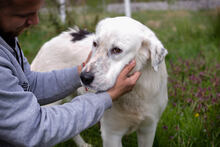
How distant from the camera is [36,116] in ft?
4.37

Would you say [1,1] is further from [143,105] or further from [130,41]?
[143,105]

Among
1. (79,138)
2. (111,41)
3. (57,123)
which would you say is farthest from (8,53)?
(79,138)

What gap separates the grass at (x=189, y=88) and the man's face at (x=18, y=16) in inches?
64.9

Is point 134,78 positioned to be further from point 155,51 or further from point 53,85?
point 53,85

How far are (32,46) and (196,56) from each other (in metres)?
3.40

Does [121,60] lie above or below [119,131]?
above

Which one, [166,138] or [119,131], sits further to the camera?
[166,138]

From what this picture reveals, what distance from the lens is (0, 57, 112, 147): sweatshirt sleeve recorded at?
1256 millimetres

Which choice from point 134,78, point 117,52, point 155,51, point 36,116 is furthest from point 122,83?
point 36,116

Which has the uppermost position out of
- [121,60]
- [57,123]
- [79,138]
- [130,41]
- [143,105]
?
[130,41]

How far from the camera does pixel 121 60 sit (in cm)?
173

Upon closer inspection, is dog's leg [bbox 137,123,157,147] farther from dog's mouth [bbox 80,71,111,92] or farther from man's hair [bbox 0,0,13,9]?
man's hair [bbox 0,0,13,9]

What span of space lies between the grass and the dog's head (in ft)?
3.23

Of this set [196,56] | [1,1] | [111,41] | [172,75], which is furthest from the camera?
[196,56]
